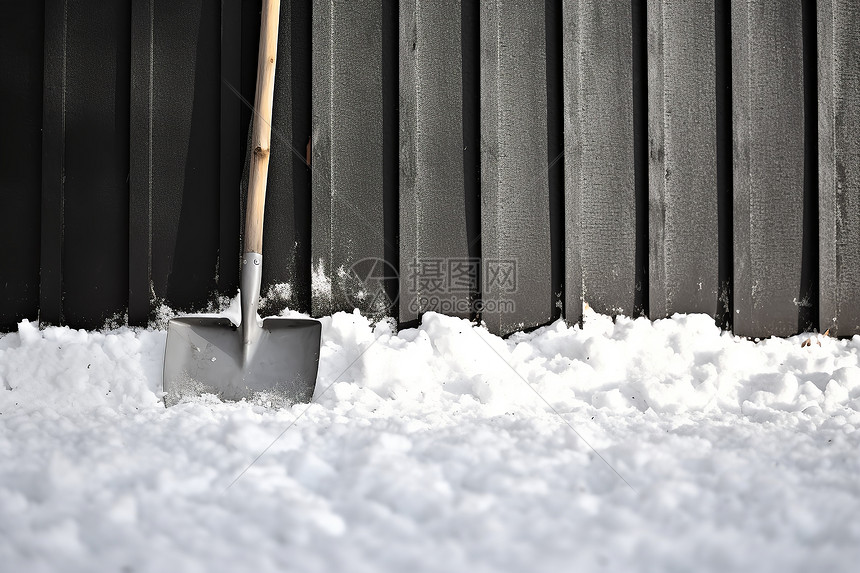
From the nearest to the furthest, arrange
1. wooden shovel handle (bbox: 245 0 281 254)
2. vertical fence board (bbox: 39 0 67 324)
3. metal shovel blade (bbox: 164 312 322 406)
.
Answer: metal shovel blade (bbox: 164 312 322 406) < wooden shovel handle (bbox: 245 0 281 254) < vertical fence board (bbox: 39 0 67 324)

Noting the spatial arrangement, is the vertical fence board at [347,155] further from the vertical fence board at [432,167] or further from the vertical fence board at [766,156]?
the vertical fence board at [766,156]

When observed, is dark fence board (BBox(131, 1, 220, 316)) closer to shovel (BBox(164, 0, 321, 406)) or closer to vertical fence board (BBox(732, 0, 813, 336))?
shovel (BBox(164, 0, 321, 406))

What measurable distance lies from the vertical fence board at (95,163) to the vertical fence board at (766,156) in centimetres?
208

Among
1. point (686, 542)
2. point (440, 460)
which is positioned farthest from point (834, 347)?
point (440, 460)

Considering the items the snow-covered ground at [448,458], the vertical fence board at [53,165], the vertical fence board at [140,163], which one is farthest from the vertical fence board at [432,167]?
the vertical fence board at [53,165]

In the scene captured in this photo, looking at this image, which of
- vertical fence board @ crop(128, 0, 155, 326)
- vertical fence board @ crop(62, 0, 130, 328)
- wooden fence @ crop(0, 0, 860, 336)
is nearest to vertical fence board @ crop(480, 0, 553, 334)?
wooden fence @ crop(0, 0, 860, 336)

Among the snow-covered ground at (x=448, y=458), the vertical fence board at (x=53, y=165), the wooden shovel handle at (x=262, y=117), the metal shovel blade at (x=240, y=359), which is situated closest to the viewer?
the snow-covered ground at (x=448, y=458)

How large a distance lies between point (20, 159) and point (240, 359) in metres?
1.08

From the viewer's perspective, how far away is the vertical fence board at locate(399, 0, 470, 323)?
5.93 feet

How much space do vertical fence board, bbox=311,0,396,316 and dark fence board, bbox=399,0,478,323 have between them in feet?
0.30

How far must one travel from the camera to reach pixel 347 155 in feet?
5.95

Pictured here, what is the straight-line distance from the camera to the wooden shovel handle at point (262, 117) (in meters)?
1.65

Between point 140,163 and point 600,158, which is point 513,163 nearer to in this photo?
point 600,158

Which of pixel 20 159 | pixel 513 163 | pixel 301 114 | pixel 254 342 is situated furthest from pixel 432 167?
pixel 20 159
